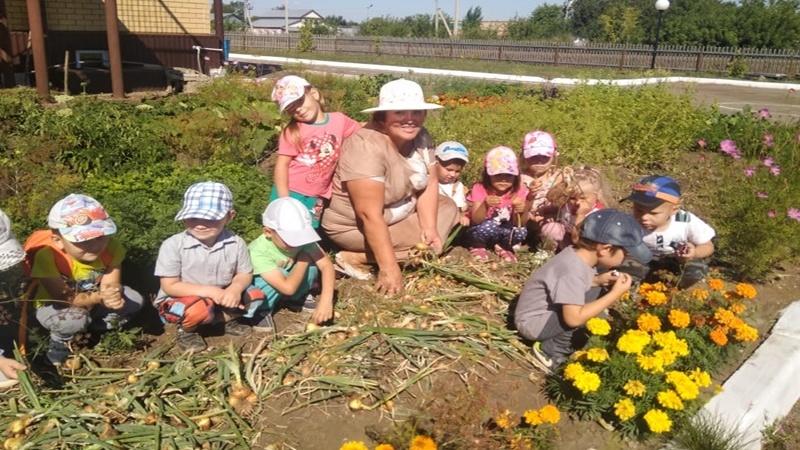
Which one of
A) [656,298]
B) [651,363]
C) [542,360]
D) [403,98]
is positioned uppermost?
[403,98]

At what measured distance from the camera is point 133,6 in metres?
13.5

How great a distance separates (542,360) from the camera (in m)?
3.22

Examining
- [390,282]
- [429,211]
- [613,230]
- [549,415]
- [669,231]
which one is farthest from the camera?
[429,211]

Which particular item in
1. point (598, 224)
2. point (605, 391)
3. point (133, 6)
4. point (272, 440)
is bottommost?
point (272, 440)

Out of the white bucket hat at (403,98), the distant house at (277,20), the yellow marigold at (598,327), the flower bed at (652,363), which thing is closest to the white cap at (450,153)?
the white bucket hat at (403,98)

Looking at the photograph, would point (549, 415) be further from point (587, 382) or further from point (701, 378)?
point (701, 378)

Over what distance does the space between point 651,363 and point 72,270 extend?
2709 millimetres

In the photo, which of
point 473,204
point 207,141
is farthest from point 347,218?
point 207,141

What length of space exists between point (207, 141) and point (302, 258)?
9.95 ft

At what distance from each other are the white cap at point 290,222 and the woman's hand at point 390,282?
25.2 inches

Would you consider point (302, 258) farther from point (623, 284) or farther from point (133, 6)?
point (133, 6)

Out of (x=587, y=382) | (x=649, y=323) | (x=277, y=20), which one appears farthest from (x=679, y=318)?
(x=277, y=20)

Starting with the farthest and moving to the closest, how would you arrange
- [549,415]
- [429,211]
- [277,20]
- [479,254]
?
[277,20] < [479,254] < [429,211] < [549,415]

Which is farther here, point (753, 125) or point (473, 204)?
point (753, 125)
